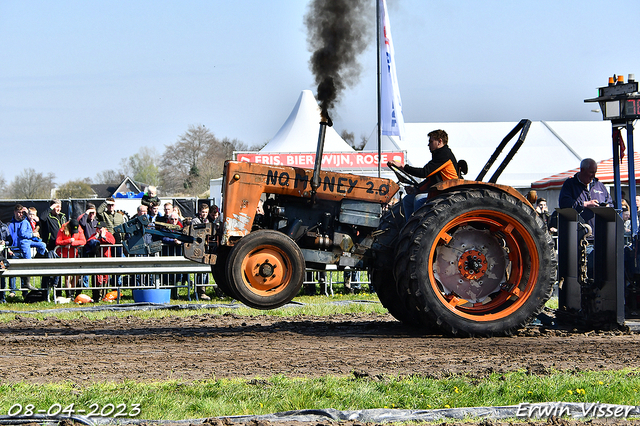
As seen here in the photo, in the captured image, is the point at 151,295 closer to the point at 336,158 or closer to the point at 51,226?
the point at 51,226

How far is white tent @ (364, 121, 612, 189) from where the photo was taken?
2441 cm

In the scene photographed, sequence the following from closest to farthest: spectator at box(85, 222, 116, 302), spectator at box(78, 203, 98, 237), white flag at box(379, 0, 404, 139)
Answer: spectator at box(85, 222, 116, 302)
spectator at box(78, 203, 98, 237)
white flag at box(379, 0, 404, 139)

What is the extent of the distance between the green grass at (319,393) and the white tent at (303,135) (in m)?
19.2

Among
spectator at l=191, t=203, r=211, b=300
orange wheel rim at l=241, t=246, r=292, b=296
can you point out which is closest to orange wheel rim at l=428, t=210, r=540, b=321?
orange wheel rim at l=241, t=246, r=292, b=296

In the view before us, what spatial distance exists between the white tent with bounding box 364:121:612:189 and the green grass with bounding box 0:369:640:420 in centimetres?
1926

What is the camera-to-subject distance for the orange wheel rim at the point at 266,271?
22.0 feet

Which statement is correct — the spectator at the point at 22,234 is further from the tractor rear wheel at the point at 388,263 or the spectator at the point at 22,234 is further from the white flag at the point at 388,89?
the white flag at the point at 388,89

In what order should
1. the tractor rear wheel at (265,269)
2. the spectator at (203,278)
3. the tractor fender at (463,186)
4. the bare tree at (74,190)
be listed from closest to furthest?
the tractor rear wheel at (265,269) < the tractor fender at (463,186) < the spectator at (203,278) < the bare tree at (74,190)

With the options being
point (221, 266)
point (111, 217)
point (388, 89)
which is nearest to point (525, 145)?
point (388, 89)

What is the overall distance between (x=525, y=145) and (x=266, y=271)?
20313 mm

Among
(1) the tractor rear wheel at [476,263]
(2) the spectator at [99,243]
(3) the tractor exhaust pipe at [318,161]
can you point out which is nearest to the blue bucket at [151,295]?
(2) the spectator at [99,243]

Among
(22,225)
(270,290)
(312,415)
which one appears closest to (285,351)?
(270,290)

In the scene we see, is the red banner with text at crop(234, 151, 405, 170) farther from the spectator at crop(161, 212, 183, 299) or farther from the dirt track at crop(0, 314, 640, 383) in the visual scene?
the dirt track at crop(0, 314, 640, 383)

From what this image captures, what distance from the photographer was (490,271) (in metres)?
7.12
